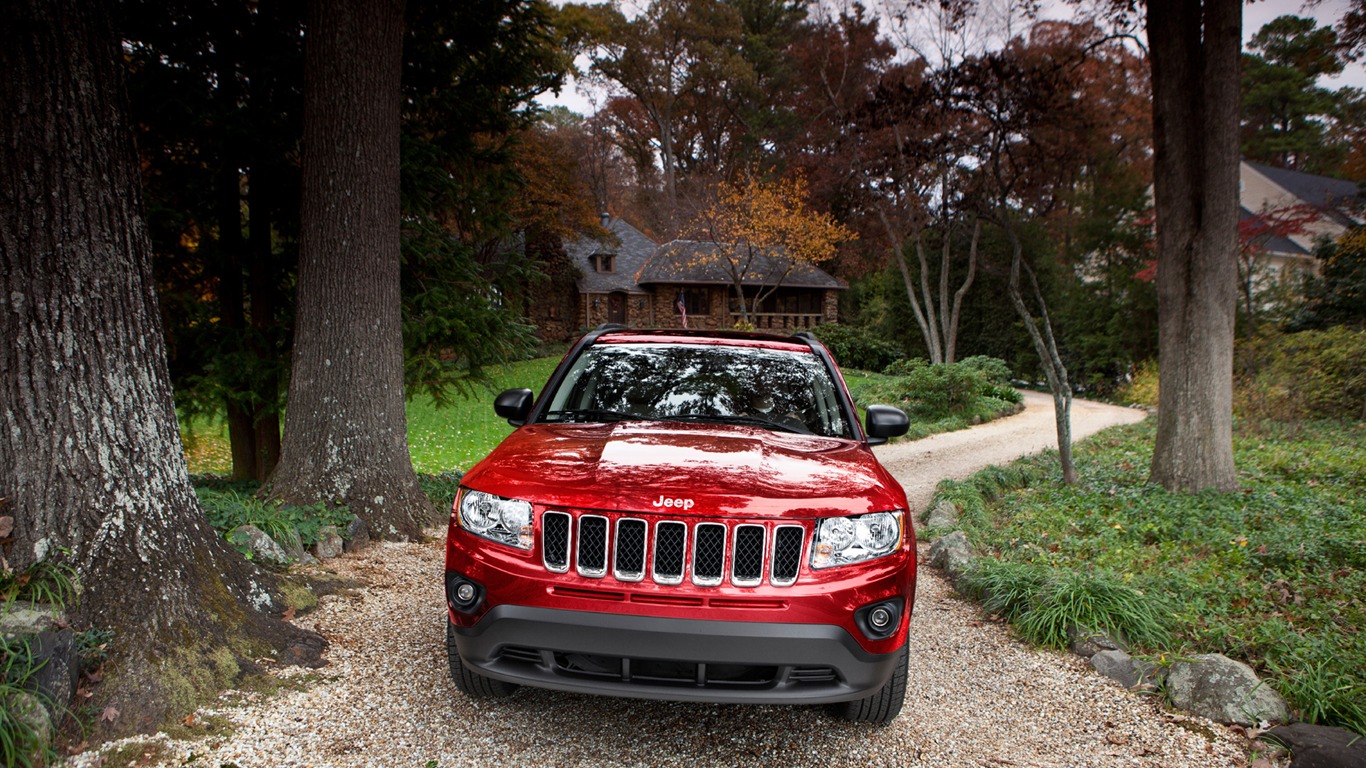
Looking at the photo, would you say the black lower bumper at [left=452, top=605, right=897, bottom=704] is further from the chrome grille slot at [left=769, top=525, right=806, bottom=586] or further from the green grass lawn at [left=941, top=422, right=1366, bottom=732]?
the green grass lawn at [left=941, top=422, right=1366, bottom=732]

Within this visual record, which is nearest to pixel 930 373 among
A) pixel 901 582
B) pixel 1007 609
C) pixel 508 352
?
pixel 508 352

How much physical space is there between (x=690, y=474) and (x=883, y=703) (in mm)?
1297

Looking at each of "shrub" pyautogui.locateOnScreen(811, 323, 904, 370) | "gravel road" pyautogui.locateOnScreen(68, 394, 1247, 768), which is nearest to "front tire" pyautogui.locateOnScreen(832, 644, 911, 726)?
"gravel road" pyautogui.locateOnScreen(68, 394, 1247, 768)

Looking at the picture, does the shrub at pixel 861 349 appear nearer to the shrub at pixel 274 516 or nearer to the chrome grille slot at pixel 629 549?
the shrub at pixel 274 516

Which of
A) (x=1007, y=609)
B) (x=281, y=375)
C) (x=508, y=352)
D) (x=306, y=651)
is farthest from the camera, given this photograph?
(x=508, y=352)

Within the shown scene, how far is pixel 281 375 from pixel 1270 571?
25.5 ft

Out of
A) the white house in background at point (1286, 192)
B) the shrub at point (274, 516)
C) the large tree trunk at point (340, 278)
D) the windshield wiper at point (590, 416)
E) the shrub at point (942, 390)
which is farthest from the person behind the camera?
the white house in background at point (1286, 192)

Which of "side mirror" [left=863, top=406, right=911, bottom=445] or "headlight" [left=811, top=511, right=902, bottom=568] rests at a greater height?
"side mirror" [left=863, top=406, right=911, bottom=445]

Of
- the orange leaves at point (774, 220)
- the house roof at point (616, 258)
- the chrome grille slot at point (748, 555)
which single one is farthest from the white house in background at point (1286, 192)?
the chrome grille slot at point (748, 555)

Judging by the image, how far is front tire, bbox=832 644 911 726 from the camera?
3047mm

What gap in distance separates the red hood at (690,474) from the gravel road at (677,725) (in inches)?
41.2

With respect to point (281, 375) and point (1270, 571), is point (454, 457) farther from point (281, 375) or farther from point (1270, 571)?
point (1270, 571)

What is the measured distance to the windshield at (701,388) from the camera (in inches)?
148

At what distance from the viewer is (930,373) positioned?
52.4 ft
